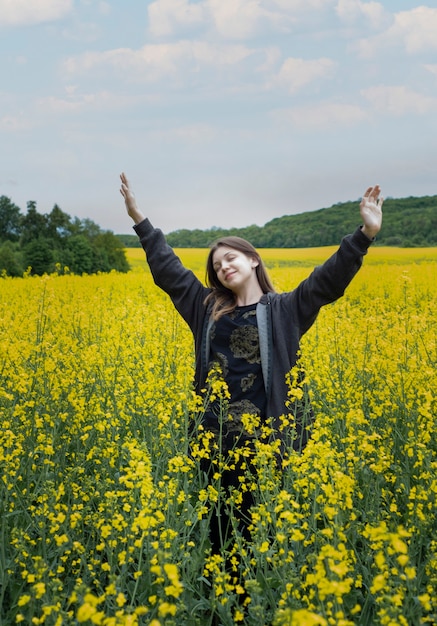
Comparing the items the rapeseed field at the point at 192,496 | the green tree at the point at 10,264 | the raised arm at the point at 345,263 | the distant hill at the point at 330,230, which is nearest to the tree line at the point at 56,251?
the green tree at the point at 10,264

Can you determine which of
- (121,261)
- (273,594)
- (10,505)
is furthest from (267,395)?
(121,261)

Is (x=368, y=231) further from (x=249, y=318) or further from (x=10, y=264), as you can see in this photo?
(x=10, y=264)

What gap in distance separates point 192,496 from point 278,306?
1245mm

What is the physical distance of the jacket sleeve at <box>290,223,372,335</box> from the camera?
3.54 m

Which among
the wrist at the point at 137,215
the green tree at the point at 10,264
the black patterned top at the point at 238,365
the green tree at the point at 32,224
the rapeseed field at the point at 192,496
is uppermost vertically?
the green tree at the point at 32,224

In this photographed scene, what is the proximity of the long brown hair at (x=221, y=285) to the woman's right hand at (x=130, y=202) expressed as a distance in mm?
502

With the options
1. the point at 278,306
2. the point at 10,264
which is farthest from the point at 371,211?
the point at 10,264

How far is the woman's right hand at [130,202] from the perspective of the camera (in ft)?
13.6

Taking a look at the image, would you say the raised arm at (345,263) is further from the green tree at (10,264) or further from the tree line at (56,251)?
the green tree at (10,264)

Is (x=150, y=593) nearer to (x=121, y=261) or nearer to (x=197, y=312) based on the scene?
(x=197, y=312)

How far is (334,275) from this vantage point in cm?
357

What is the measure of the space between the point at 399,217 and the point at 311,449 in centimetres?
3414

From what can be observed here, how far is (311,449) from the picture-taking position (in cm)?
281

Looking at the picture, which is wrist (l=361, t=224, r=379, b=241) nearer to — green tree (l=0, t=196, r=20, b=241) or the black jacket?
the black jacket
